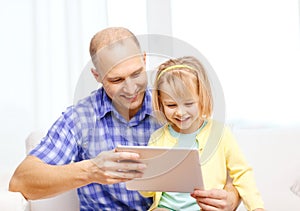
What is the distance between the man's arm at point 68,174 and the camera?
4.49 ft

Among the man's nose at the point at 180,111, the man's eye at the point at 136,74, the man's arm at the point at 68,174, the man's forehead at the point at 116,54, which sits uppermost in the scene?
the man's forehead at the point at 116,54

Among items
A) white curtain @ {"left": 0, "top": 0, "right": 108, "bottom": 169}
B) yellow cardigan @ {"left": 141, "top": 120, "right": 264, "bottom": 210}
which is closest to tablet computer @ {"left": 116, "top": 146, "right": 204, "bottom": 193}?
yellow cardigan @ {"left": 141, "top": 120, "right": 264, "bottom": 210}

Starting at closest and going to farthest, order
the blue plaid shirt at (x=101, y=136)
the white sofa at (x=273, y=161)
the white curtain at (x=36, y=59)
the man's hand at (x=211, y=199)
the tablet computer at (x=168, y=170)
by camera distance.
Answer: the tablet computer at (x=168, y=170) → the man's hand at (x=211, y=199) → the blue plaid shirt at (x=101, y=136) → the white sofa at (x=273, y=161) → the white curtain at (x=36, y=59)

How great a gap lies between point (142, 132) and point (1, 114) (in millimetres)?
1256

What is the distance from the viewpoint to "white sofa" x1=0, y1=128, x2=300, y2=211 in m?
1.86

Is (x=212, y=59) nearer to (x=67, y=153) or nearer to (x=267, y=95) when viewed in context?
(x=267, y=95)

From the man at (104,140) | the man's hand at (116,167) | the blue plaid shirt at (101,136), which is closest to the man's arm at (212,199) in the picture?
the man at (104,140)

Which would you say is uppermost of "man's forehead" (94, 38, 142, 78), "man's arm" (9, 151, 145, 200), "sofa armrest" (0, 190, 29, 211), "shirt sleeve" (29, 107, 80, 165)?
"man's forehead" (94, 38, 142, 78)

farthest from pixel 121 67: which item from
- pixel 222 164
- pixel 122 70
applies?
pixel 222 164

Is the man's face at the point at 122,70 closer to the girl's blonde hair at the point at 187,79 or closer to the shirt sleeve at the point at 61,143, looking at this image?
the girl's blonde hair at the point at 187,79

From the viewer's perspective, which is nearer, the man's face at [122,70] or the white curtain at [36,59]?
the man's face at [122,70]

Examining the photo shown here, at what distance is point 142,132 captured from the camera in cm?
164

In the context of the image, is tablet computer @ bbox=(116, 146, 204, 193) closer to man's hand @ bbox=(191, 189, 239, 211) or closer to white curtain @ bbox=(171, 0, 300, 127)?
man's hand @ bbox=(191, 189, 239, 211)

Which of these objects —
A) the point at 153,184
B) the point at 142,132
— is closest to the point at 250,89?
the point at 142,132
